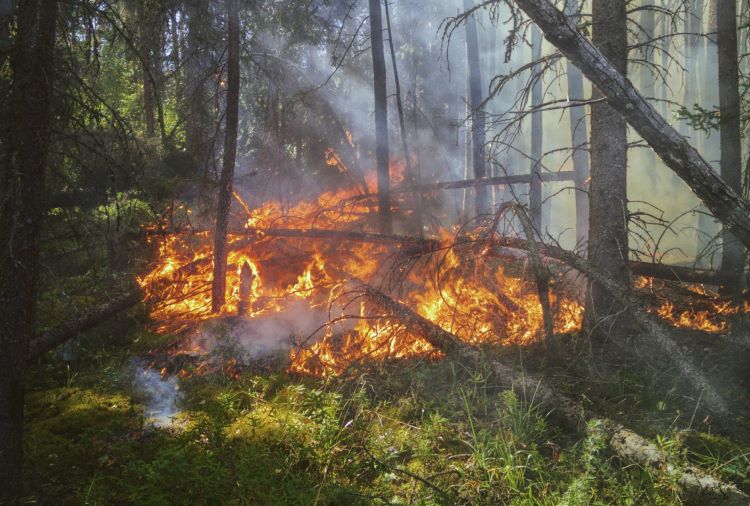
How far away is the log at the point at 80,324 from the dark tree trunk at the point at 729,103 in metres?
9.57

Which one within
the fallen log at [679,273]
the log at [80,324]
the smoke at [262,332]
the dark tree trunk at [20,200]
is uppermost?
the dark tree trunk at [20,200]

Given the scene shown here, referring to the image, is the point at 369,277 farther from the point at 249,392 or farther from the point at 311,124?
the point at 311,124

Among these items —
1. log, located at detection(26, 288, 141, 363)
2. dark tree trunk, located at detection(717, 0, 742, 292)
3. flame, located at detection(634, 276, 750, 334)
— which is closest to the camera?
log, located at detection(26, 288, 141, 363)

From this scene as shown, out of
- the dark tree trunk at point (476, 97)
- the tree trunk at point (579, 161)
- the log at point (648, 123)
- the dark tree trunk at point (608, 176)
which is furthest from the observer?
the dark tree trunk at point (476, 97)

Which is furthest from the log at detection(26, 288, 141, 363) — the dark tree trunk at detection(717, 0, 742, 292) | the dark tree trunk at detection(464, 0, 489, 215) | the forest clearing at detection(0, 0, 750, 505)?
the dark tree trunk at detection(464, 0, 489, 215)

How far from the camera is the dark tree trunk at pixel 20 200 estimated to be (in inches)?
139

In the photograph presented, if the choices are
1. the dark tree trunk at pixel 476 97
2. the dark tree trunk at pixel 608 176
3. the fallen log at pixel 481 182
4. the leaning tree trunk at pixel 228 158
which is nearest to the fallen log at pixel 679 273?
the dark tree trunk at pixel 608 176

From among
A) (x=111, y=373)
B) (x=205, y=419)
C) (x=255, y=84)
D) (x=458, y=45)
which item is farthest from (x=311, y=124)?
(x=458, y=45)

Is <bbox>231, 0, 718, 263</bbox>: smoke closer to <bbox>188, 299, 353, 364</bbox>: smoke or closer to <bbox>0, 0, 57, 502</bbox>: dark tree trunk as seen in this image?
<bbox>188, 299, 353, 364</bbox>: smoke

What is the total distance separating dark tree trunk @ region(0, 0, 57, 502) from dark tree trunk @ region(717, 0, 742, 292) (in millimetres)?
8664

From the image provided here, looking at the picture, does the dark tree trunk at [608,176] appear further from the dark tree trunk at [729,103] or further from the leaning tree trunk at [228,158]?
the leaning tree trunk at [228,158]

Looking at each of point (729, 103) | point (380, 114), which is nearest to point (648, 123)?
point (729, 103)

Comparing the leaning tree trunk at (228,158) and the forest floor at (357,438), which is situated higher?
the leaning tree trunk at (228,158)

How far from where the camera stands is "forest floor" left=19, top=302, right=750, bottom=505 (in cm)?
376
